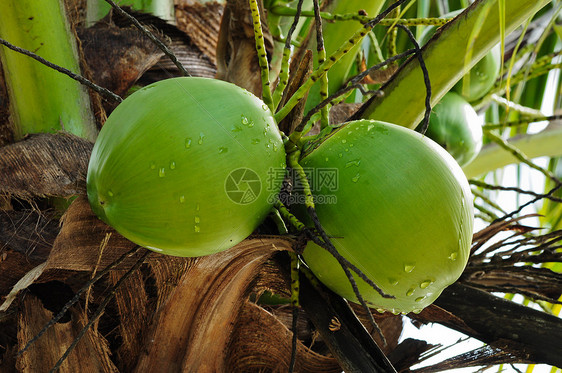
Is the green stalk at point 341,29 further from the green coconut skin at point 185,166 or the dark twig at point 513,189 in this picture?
the green coconut skin at point 185,166

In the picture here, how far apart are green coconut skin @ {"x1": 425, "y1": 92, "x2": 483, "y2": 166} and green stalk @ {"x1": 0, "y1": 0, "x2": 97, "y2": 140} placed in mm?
862

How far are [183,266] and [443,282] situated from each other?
18.5 inches

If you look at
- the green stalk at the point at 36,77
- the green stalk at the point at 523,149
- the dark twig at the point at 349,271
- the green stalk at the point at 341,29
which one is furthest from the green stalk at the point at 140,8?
the green stalk at the point at 523,149

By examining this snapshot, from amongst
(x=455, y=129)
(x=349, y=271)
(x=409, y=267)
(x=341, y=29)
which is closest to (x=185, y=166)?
(x=349, y=271)

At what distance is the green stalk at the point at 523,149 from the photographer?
6.37 feet

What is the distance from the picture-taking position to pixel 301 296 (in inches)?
40.2

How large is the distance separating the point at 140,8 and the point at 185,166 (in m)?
0.93

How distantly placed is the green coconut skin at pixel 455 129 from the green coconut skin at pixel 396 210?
23.7 inches

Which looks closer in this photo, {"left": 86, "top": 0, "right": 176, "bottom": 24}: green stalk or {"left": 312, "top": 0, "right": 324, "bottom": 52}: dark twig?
{"left": 312, "top": 0, "right": 324, "bottom": 52}: dark twig

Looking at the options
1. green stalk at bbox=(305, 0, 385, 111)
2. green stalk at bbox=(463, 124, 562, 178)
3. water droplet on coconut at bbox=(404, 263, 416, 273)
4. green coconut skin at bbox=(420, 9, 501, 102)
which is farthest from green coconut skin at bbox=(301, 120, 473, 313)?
green stalk at bbox=(463, 124, 562, 178)

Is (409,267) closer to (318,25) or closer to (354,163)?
(354,163)

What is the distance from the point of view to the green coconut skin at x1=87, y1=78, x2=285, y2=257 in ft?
2.41

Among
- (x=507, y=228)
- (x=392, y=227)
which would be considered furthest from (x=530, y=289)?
(x=392, y=227)

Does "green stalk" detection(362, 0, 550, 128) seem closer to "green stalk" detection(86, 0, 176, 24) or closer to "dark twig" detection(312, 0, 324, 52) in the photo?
"dark twig" detection(312, 0, 324, 52)
